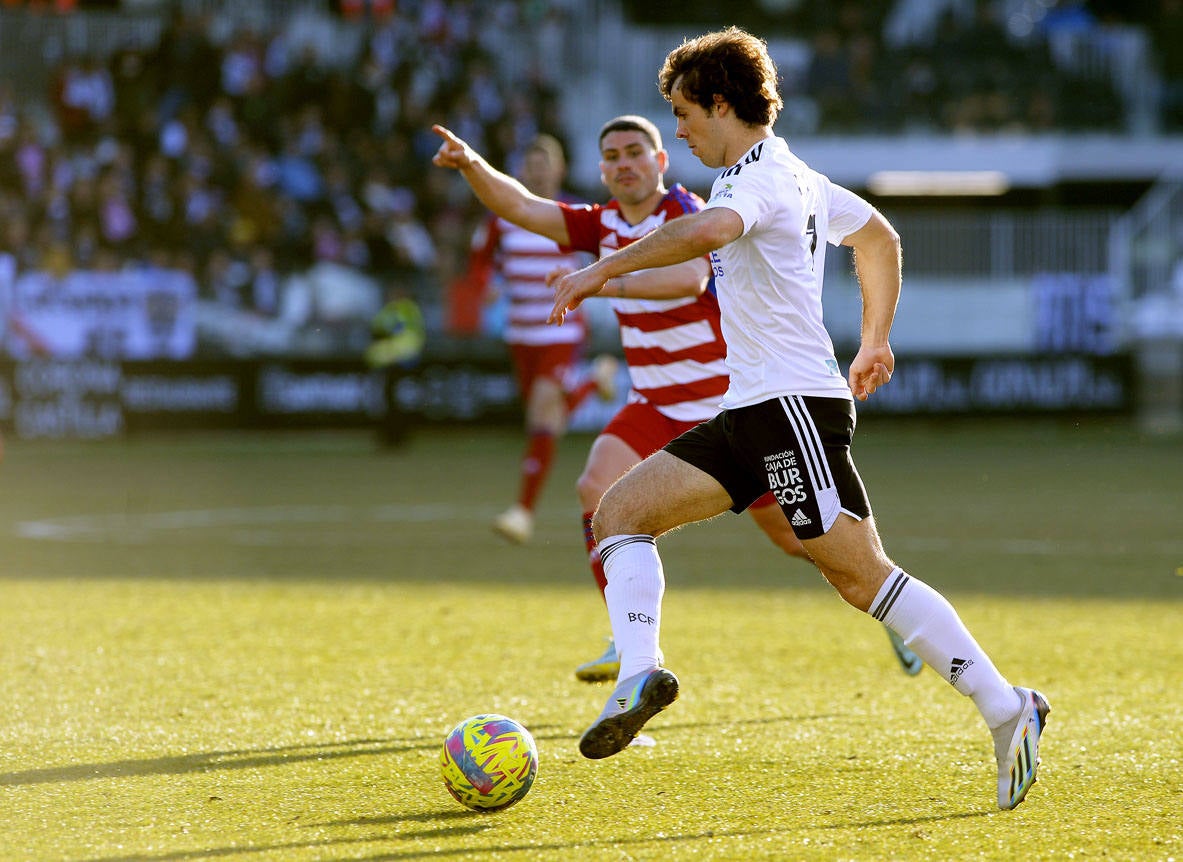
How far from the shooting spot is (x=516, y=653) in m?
6.61

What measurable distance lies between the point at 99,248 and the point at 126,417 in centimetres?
351

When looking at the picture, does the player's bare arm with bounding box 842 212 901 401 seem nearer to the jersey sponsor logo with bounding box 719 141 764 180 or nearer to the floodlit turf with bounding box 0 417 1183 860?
the jersey sponsor logo with bounding box 719 141 764 180

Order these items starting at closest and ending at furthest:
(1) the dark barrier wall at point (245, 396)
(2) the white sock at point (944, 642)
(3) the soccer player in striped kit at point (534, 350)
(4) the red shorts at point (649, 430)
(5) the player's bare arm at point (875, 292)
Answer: (2) the white sock at point (944, 642) < (5) the player's bare arm at point (875, 292) < (4) the red shorts at point (649, 430) < (3) the soccer player in striped kit at point (534, 350) < (1) the dark barrier wall at point (245, 396)

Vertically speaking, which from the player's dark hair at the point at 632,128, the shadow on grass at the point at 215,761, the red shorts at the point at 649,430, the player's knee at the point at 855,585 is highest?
the player's dark hair at the point at 632,128

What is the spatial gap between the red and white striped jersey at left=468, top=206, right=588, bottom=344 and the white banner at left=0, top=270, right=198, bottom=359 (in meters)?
8.77

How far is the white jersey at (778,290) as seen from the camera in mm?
4309

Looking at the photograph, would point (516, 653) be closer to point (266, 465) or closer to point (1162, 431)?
point (266, 465)

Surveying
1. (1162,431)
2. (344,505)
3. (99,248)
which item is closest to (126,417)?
(99,248)

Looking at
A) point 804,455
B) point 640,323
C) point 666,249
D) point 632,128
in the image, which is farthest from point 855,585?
point 632,128

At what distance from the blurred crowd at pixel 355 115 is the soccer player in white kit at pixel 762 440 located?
1525cm

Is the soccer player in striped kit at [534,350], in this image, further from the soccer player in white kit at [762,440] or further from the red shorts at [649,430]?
the soccer player in white kit at [762,440]

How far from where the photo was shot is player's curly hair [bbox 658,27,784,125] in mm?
4375

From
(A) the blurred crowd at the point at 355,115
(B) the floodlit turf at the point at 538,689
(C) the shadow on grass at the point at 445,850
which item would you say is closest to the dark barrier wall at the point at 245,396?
(A) the blurred crowd at the point at 355,115

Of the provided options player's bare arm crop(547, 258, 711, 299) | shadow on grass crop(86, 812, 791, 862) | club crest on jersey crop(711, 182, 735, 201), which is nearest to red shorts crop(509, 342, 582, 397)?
player's bare arm crop(547, 258, 711, 299)
